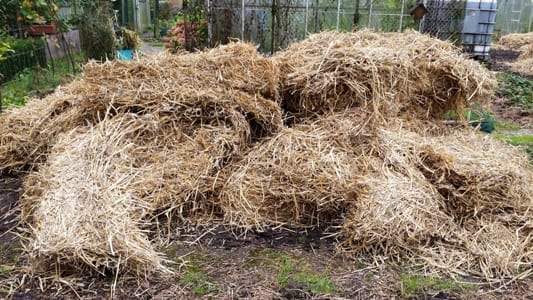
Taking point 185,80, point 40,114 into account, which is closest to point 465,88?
point 185,80

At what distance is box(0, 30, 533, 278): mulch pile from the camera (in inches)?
120

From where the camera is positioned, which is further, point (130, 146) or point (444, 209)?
point (130, 146)

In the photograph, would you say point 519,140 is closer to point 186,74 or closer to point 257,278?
point 186,74

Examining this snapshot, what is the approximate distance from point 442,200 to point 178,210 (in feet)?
6.16

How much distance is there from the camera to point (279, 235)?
333 cm

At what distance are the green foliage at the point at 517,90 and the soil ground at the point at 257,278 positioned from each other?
219 inches

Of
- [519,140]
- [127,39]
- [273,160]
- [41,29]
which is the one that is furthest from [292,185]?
[41,29]

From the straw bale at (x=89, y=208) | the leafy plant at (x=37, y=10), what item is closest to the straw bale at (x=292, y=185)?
the straw bale at (x=89, y=208)

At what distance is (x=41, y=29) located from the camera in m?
9.09

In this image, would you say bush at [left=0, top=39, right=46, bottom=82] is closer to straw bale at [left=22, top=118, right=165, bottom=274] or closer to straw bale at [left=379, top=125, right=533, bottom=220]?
straw bale at [left=22, top=118, right=165, bottom=274]

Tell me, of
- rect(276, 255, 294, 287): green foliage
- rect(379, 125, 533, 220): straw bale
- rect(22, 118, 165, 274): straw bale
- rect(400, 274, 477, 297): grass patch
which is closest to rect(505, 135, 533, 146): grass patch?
rect(379, 125, 533, 220): straw bale

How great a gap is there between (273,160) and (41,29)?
23.7 feet

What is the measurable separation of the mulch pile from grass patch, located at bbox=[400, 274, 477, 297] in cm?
14

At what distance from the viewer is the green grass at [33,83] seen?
261 inches
